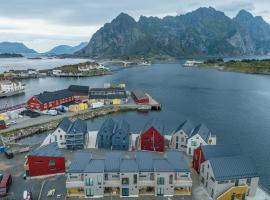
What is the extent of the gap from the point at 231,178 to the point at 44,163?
81.0 feet

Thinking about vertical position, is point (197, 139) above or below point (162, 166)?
above

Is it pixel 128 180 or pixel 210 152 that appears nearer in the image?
pixel 128 180

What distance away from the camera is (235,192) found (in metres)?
31.2

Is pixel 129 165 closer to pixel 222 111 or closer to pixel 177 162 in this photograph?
pixel 177 162

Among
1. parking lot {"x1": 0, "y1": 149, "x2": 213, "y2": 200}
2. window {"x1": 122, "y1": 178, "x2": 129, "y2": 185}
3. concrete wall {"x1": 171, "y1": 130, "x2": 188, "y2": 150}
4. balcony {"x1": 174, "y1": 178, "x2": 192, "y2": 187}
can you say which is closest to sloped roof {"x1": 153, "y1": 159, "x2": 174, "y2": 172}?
balcony {"x1": 174, "y1": 178, "x2": 192, "y2": 187}

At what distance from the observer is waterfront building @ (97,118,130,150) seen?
4453cm

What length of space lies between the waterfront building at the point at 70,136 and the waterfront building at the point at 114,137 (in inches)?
121

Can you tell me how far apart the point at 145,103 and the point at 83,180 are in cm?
5133

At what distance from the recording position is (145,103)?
8225 centimetres

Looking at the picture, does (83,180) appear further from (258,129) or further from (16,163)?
(258,129)

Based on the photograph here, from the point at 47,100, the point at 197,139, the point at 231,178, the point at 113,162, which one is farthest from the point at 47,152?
the point at 47,100

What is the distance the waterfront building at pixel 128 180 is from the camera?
106 ft

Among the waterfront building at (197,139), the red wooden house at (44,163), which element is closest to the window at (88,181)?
the red wooden house at (44,163)

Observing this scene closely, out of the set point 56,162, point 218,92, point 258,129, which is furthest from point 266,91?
point 56,162
